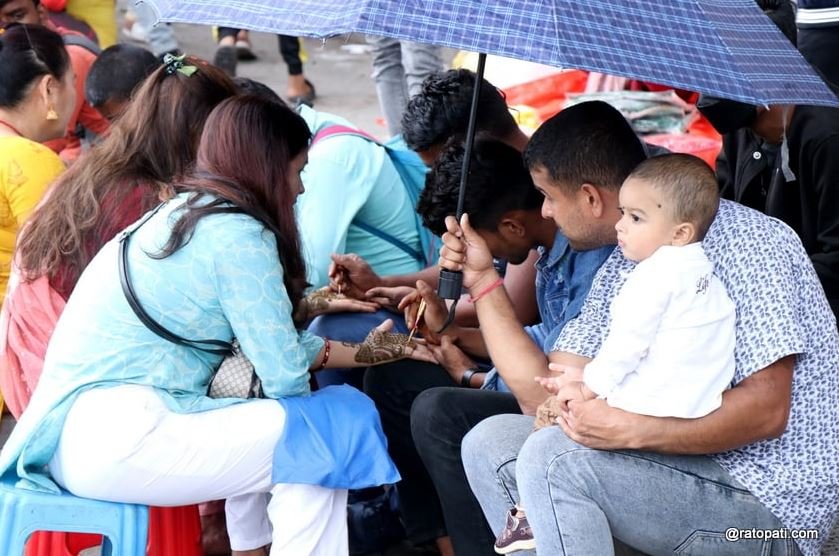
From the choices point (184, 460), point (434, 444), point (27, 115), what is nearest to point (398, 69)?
point (27, 115)

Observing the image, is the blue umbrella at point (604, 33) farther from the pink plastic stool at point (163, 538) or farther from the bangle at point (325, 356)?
the pink plastic stool at point (163, 538)

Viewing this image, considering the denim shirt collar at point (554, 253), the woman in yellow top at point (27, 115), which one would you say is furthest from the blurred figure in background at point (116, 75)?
the denim shirt collar at point (554, 253)

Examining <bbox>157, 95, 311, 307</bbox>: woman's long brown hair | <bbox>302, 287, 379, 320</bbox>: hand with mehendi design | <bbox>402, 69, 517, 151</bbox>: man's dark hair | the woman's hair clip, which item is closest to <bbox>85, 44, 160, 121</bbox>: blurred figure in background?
the woman's hair clip

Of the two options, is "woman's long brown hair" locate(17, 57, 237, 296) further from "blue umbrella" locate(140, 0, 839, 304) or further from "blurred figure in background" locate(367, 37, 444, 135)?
"blurred figure in background" locate(367, 37, 444, 135)

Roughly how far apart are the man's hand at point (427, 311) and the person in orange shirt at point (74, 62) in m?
2.42

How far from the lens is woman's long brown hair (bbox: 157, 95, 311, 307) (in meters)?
2.72

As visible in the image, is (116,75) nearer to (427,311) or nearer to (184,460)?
(427,311)

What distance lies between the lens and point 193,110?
3232 millimetres

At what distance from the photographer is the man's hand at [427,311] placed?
320cm

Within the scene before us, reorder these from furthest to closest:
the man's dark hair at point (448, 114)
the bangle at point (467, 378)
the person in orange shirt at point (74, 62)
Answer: the person in orange shirt at point (74, 62)
the man's dark hair at point (448, 114)
the bangle at point (467, 378)

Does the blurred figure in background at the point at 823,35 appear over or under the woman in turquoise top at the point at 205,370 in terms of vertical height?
over

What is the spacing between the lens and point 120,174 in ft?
10.6

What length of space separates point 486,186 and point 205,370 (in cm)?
91

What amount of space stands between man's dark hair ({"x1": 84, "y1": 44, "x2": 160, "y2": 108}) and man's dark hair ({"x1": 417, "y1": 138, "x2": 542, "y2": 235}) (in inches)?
67.7
